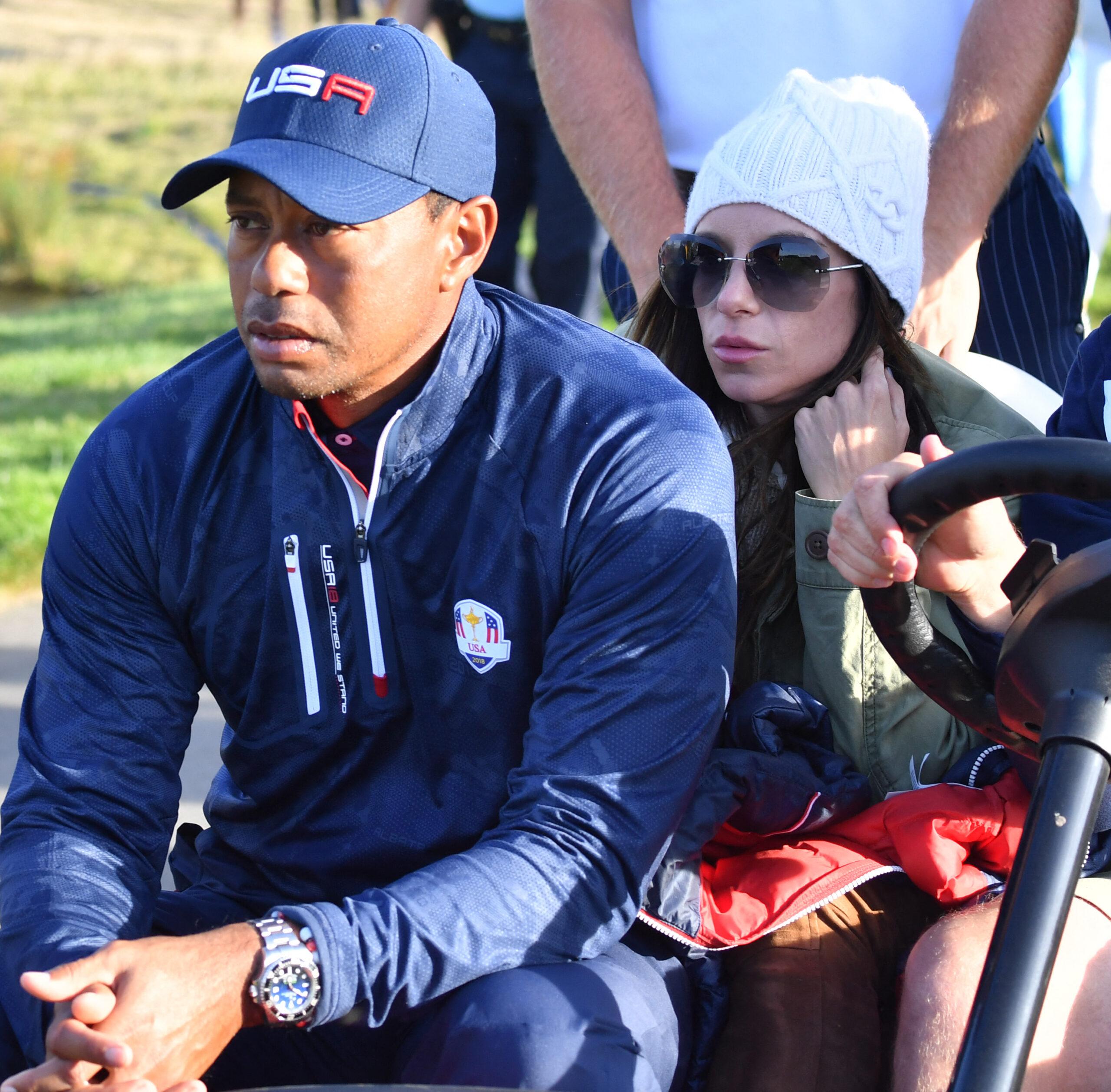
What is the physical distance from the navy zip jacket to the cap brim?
198 millimetres

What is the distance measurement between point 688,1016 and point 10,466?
4649mm

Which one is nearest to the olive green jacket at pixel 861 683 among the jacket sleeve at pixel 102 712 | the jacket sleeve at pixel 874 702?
the jacket sleeve at pixel 874 702

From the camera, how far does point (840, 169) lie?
101 inches

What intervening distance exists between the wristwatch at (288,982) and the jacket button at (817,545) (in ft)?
3.09

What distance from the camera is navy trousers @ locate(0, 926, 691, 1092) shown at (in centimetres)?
172

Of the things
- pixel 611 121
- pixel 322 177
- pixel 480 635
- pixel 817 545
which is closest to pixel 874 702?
pixel 817 545

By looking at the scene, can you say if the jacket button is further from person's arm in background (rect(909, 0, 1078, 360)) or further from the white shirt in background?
the white shirt in background

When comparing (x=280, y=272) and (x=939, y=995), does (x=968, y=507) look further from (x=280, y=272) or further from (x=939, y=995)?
(x=280, y=272)

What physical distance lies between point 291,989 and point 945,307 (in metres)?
1.78

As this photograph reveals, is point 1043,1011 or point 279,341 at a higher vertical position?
point 279,341

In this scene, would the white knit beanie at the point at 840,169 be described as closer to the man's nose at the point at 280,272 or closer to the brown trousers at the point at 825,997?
the man's nose at the point at 280,272

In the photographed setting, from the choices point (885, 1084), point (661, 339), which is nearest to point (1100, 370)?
point (661, 339)

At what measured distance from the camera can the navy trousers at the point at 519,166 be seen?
4598mm

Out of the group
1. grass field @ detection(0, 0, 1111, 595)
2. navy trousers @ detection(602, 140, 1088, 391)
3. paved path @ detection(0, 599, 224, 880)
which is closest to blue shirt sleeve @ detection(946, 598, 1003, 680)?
navy trousers @ detection(602, 140, 1088, 391)
